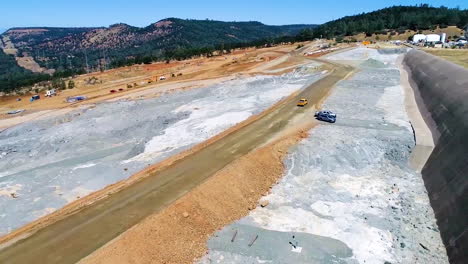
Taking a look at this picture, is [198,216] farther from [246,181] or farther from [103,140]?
[103,140]

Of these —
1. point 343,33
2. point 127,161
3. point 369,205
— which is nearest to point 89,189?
point 127,161

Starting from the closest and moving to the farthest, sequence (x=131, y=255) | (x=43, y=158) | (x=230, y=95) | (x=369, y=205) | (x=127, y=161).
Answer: (x=131, y=255)
(x=369, y=205)
(x=127, y=161)
(x=43, y=158)
(x=230, y=95)

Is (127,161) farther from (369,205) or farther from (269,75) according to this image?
(269,75)

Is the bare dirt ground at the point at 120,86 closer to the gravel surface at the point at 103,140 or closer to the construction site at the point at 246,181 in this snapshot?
the gravel surface at the point at 103,140

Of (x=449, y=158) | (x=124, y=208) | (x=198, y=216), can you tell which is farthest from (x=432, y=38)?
(x=124, y=208)

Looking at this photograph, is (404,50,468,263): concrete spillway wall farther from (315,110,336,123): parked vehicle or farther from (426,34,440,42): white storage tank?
(426,34,440,42): white storage tank
